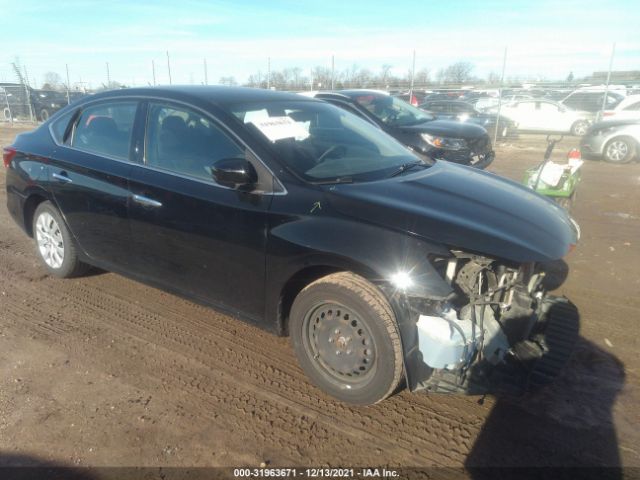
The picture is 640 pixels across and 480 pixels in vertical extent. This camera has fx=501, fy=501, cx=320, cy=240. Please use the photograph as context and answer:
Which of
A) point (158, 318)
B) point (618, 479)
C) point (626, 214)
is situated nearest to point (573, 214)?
point (626, 214)

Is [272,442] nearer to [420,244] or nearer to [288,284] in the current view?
[288,284]

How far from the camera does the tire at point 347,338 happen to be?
2.67 metres

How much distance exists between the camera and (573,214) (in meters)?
6.92

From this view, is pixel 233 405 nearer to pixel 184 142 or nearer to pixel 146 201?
pixel 146 201

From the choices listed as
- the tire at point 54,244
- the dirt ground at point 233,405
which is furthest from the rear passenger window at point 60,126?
the dirt ground at point 233,405

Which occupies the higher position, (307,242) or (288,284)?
(307,242)

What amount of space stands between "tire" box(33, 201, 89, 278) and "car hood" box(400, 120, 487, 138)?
18.1ft

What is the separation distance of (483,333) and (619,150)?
11478 millimetres

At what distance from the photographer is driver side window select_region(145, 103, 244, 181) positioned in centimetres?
326

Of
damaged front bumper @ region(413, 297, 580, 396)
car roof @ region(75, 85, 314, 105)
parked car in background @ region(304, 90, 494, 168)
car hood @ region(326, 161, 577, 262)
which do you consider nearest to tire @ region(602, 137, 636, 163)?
parked car in background @ region(304, 90, 494, 168)

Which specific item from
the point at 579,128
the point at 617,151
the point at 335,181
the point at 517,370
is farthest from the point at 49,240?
the point at 579,128

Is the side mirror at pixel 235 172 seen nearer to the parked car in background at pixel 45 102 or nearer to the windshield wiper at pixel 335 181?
the windshield wiper at pixel 335 181

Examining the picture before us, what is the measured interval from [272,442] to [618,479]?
1.67 meters

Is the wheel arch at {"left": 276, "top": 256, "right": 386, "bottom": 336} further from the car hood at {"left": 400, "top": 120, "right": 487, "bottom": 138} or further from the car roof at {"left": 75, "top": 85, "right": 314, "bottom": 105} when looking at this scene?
the car hood at {"left": 400, "top": 120, "right": 487, "bottom": 138}
